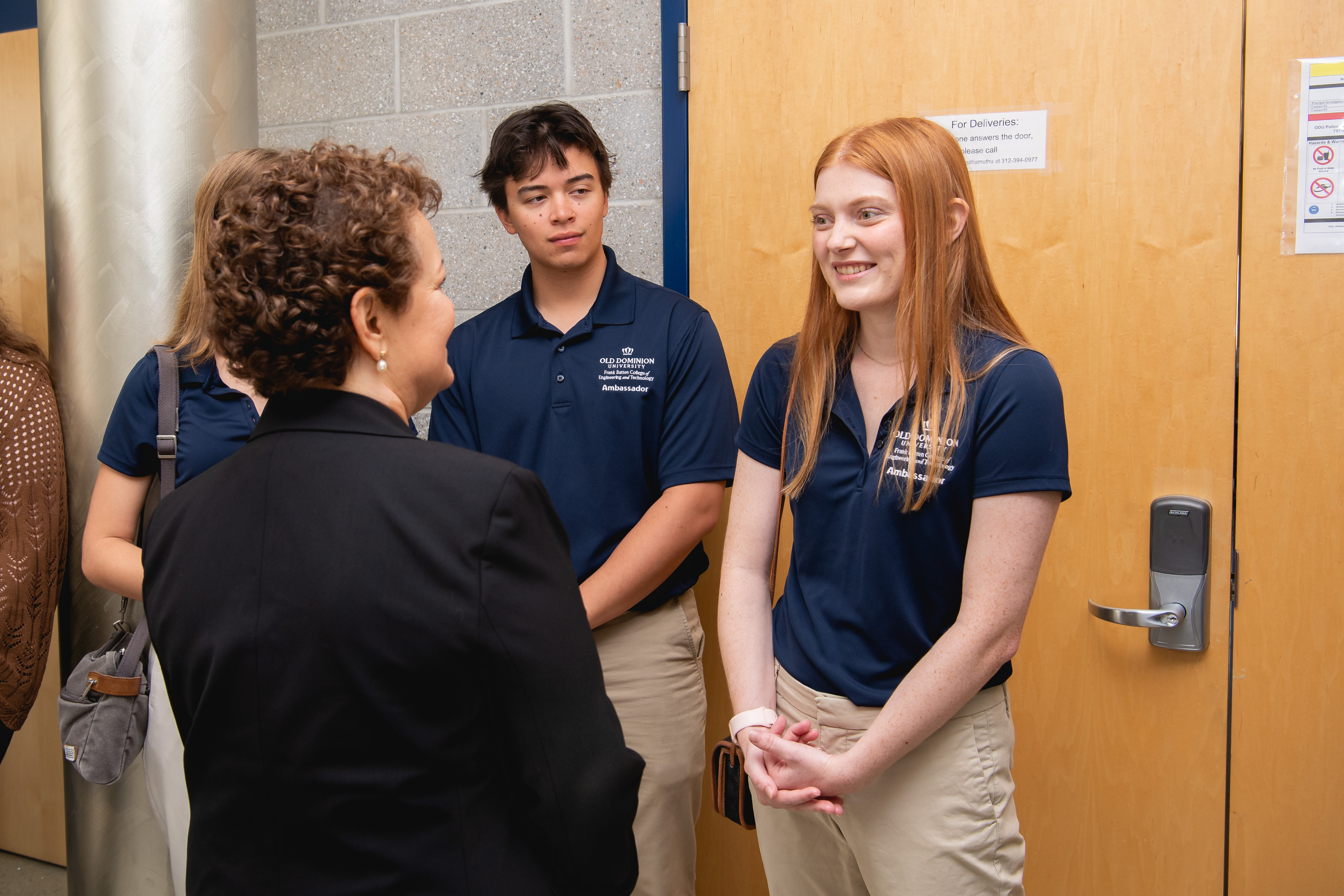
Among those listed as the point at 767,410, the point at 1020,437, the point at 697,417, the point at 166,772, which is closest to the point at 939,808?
the point at 1020,437

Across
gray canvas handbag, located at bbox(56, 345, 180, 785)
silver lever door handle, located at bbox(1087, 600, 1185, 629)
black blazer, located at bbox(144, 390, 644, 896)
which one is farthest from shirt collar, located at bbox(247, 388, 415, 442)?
silver lever door handle, located at bbox(1087, 600, 1185, 629)

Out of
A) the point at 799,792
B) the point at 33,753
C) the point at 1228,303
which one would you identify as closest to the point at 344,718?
the point at 799,792

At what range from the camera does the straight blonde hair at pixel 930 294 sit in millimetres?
1216

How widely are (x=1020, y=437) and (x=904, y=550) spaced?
0.21 m

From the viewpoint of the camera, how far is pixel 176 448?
1605 millimetres

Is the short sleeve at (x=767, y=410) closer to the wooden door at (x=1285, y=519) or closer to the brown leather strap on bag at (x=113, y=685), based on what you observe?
the wooden door at (x=1285, y=519)

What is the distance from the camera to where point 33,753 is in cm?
275

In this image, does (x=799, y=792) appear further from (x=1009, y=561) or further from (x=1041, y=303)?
(x=1041, y=303)

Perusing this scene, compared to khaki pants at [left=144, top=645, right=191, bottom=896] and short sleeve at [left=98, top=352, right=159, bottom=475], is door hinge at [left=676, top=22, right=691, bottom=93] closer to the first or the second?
short sleeve at [left=98, top=352, right=159, bottom=475]

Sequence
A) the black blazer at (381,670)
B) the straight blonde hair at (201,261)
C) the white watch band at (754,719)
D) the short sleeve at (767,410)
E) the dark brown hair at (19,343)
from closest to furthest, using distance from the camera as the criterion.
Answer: the black blazer at (381,670), the white watch band at (754,719), the short sleeve at (767,410), the straight blonde hair at (201,261), the dark brown hair at (19,343)

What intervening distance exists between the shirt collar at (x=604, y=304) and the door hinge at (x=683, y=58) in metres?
0.44

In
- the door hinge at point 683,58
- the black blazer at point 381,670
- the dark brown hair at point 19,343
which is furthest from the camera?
the door hinge at point 683,58

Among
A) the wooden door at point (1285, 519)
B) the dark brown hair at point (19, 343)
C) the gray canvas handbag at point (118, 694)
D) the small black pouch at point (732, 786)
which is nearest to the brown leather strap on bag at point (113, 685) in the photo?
the gray canvas handbag at point (118, 694)

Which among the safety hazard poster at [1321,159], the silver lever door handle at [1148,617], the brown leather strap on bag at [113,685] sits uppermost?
the safety hazard poster at [1321,159]
